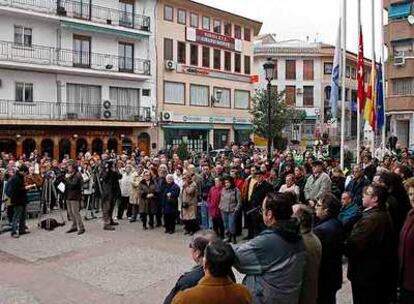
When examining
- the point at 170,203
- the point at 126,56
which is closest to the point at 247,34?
the point at 126,56

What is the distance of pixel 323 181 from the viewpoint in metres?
10.9

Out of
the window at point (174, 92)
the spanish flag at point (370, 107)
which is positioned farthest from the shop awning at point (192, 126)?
Answer: the spanish flag at point (370, 107)

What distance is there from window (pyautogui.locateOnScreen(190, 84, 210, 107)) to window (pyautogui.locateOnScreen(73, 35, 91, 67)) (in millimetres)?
9084

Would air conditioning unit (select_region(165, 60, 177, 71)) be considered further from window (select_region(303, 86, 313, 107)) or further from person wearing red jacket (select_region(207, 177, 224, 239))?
person wearing red jacket (select_region(207, 177, 224, 239))

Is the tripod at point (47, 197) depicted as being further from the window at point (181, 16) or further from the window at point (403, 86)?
the window at point (403, 86)

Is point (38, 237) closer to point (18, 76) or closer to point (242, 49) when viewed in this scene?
point (18, 76)

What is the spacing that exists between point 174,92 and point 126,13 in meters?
6.64

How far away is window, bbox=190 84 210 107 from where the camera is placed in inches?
1515

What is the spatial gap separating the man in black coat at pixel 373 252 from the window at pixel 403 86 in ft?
114

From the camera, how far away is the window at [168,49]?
3647cm

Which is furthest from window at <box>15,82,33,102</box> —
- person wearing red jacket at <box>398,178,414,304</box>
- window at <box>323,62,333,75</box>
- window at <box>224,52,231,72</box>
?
window at <box>323,62,333,75</box>

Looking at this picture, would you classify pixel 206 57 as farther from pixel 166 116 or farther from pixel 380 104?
pixel 380 104

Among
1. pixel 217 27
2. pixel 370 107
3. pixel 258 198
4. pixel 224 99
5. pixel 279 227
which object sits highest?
pixel 217 27

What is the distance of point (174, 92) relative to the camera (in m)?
37.1
